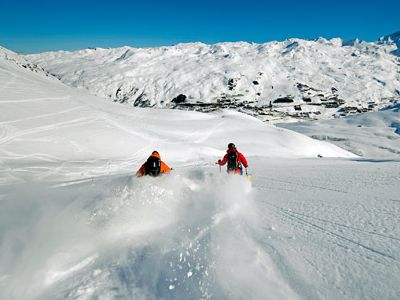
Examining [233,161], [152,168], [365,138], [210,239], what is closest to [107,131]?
[233,161]

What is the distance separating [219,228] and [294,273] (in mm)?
2112

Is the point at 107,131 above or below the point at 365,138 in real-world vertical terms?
above

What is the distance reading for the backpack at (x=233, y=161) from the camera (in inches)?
456

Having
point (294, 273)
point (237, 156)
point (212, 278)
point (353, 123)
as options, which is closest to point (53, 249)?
point (212, 278)

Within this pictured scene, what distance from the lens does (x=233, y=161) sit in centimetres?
1162

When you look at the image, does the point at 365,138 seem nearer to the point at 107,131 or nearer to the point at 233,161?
the point at 107,131

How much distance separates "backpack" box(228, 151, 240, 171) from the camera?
11.6 metres

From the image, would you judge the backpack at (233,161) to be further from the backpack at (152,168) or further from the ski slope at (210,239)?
the backpack at (152,168)

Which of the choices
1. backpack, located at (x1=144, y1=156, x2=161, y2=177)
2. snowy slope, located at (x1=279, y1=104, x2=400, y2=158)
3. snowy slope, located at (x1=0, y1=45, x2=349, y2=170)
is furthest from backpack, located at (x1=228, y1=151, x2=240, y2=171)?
snowy slope, located at (x1=279, y1=104, x2=400, y2=158)

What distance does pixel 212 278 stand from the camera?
4.42 m

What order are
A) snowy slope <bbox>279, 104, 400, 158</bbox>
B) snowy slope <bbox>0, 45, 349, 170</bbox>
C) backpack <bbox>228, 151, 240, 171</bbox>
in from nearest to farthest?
1. backpack <bbox>228, 151, 240, 171</bbox>
2. snowy slope <bbox>0, 45, 349, 170</bbox>
3. snowy slope <bbox>279, 104, 400, 158</bbox>

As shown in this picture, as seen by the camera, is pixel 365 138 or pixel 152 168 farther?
pixel 365 138

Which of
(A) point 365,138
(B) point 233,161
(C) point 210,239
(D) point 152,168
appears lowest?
(A) point 365,138

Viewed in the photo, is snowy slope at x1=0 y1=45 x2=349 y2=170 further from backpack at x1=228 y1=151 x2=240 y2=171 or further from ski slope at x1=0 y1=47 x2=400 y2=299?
backpack at x1=228 y1=151 x2=240 y2=171
